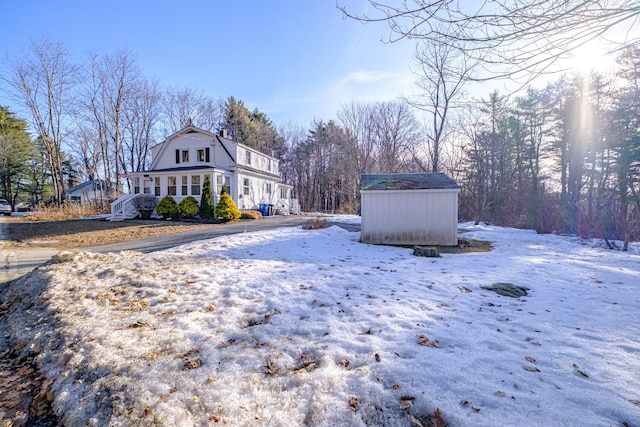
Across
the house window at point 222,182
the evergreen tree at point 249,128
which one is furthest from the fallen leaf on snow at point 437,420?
the evergreen tree at point 249,128

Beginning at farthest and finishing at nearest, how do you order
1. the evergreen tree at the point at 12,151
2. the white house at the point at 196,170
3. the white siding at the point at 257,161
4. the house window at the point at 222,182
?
the evergreen tree at the point at 12,151, the white siding at the point at 257,161, the white house at the point at 196,170, the house window at the point at 222,182

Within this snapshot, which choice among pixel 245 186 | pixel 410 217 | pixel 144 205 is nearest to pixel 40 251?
pixel 144 205

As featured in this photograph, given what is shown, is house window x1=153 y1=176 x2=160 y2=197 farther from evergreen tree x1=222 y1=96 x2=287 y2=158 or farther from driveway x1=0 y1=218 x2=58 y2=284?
evergreen tree x1=222 y1=96 x2=287 y2=158

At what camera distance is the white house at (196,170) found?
1756 cm

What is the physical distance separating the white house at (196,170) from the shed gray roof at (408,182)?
441 inches

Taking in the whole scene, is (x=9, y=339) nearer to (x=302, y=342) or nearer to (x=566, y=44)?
(x=302, y=342)

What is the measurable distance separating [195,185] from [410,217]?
14.3 meters

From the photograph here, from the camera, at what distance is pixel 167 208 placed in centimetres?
1620

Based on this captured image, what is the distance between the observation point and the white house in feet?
57.6

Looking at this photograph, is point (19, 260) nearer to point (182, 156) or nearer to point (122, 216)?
point (122, 216)

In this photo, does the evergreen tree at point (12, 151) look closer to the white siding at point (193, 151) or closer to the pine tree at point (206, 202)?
the white siding at point (193, 151)

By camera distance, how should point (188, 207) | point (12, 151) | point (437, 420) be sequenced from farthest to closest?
1. point (12, 151)
2. point (188, 207)
3. point (437, 420)

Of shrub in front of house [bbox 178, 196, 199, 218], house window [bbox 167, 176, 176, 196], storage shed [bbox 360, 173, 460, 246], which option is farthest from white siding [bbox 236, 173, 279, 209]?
storage shed [bbox 360, 173, 460, 246]

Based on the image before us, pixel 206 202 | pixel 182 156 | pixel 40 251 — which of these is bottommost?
pixel 40 251
